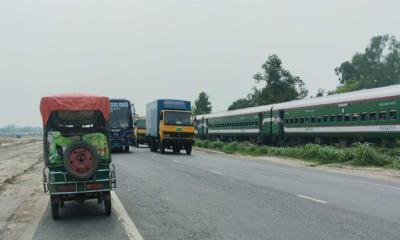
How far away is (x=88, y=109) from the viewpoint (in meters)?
9.62

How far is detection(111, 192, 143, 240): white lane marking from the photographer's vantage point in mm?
7696

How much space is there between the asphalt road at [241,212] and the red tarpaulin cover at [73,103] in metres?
2.04

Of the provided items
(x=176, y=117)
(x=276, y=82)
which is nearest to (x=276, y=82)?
(x=276, y=82)

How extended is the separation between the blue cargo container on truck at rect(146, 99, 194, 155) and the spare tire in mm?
23078

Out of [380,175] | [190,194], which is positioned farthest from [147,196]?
[380,175]

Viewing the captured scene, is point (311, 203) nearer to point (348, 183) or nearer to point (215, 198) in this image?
point (215, 198)

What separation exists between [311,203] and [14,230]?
593 centimetres

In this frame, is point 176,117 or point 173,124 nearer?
point 173,124

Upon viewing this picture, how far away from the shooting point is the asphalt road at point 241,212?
25.5ft

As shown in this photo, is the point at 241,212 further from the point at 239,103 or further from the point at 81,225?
the point at 239,103

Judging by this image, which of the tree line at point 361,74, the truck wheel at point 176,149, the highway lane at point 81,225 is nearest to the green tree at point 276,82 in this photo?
the tree line at point 361,74

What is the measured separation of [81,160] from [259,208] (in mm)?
3620

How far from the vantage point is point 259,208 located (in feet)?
32.9

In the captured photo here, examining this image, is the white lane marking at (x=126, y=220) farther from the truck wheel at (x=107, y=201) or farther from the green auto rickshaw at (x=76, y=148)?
the green auto rickshaw at (x=76, y=148)
